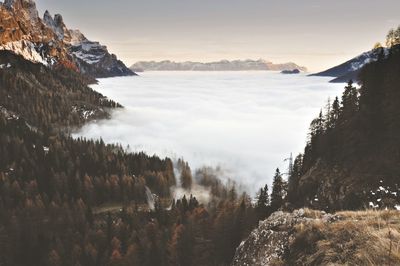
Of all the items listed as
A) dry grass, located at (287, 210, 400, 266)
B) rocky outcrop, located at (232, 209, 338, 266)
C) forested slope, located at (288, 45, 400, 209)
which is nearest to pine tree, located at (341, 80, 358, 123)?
forested slope, located at (288, 45, 400, 209)

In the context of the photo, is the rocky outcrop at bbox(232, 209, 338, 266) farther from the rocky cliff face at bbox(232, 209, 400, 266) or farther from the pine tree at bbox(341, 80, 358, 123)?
the pine tree at bbox(341, 80, 358, 123)

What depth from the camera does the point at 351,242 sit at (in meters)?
15.8

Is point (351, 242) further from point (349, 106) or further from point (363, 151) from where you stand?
point (349, 106)

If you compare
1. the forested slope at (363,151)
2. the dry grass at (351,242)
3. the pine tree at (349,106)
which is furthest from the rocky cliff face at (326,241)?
the pine tree at (349,106)

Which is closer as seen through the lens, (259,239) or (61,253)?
(259,239)

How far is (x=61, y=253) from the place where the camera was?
12225 cm

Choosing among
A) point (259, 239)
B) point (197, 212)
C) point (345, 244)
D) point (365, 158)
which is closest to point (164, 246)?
point (197, 212)

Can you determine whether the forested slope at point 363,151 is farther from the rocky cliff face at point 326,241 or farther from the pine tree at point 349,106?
the rocky cliff face at point 326,241

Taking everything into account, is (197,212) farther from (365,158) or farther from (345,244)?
(345,244)

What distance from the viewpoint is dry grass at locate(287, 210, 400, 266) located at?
42.3 feet

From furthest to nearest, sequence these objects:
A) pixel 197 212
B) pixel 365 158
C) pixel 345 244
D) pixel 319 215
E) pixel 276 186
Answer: pixel 197 212 < pixel 276 186 < pixel 365 158 < pixel 319 215 < pixel 345 244

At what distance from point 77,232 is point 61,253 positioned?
15.6 meters

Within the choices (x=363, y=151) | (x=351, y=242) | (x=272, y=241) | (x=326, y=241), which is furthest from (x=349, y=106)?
(x=351, y=242)

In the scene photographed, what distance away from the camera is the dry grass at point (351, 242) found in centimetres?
1289
